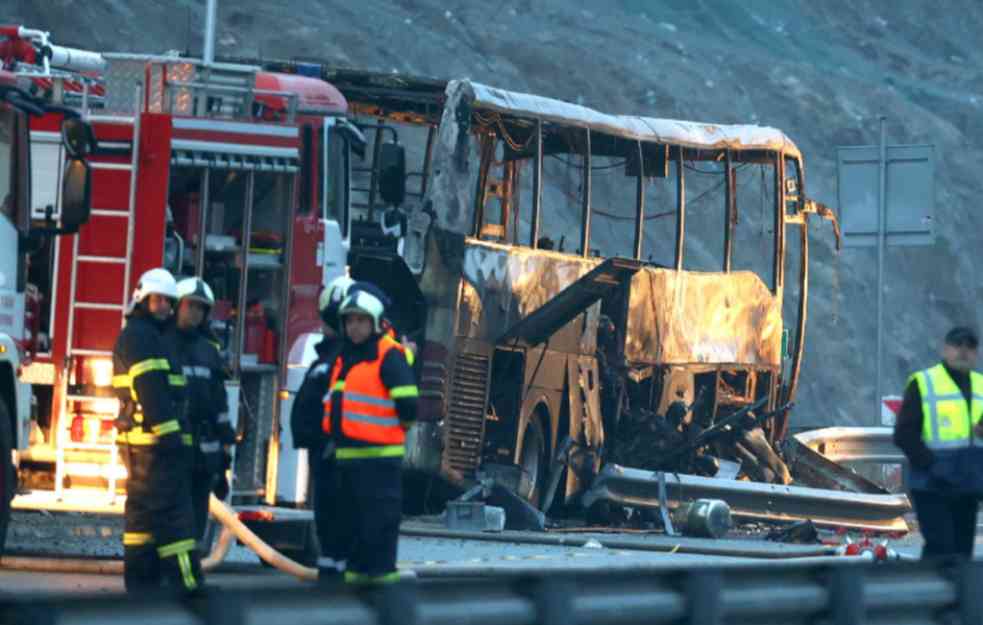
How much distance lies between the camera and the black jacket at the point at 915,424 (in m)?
11.6

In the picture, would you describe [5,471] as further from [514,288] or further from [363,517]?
[514,288]

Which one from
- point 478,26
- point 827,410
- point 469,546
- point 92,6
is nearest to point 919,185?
point 469,546

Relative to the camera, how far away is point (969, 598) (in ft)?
27.5

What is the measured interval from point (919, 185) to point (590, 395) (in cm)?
662

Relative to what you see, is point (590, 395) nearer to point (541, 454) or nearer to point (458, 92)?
point (541, 454)

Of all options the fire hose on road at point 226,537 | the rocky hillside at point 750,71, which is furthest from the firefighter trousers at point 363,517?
the rocky hillside at point 750,71

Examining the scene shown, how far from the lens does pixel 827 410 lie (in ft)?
155

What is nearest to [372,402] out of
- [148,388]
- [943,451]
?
[148,388]

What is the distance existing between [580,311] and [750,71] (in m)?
36.7

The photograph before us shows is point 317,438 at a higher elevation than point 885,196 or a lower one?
lower

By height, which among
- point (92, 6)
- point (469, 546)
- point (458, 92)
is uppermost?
point (92, 6)

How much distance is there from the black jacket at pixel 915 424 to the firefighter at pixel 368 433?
294 centimetres

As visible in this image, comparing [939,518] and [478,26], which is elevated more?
[478,26]

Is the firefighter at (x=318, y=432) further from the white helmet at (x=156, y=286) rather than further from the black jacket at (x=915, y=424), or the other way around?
the black jacket at (x=915, y=424)
